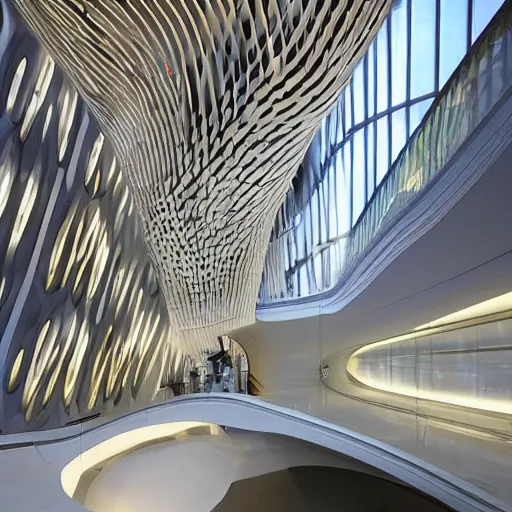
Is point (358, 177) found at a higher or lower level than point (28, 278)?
higher

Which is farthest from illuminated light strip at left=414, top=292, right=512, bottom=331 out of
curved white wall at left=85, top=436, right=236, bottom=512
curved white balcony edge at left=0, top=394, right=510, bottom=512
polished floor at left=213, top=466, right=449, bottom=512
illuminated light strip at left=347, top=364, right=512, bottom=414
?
curved white wall at left=85, top=436, right=236, bottom=512

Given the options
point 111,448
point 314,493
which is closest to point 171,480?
point 111,448

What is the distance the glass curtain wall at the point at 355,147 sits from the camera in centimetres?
135

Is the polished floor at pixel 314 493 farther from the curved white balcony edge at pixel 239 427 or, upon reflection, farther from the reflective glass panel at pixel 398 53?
the reflective glass panel at pixel 398 53

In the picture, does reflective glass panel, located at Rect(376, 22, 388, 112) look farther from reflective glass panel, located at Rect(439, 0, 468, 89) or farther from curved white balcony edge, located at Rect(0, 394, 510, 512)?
curved white balcony edge, located at Rect(0, 394, 510, 512)

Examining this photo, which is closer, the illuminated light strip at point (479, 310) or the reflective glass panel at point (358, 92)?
the illuminated light strip at point (479, 310)

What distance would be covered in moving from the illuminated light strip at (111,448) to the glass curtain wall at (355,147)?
0.46 metres

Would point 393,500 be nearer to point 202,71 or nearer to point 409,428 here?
point 409,428

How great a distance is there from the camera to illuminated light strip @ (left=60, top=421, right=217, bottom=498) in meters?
1.45

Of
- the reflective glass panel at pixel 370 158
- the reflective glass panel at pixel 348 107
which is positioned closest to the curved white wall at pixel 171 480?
the reflective glass panel at pixel 370 158

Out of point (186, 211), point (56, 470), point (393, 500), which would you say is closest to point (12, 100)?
point (186, 211)

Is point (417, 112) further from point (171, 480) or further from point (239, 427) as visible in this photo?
point (171, 480)

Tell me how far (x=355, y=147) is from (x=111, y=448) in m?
1.08

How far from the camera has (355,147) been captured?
4.58 ft
